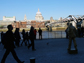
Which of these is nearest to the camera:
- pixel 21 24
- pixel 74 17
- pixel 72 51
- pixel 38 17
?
pixel 72 51

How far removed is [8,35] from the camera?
543 centimetres

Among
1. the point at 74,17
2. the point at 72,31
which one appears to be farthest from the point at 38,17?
the point at 72,31

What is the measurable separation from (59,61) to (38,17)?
173m

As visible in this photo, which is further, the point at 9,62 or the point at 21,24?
the point at 21,24

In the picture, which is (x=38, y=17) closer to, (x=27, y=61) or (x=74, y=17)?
(x=74, y=17)

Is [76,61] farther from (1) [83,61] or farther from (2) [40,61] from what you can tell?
(2) [40,61]

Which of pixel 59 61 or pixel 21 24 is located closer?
pixel 59 61

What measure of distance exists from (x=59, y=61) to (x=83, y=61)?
983mm

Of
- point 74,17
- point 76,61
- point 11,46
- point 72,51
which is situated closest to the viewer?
point 11,46

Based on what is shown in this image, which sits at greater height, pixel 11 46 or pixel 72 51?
pixel 11 46

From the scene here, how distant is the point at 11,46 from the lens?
5.38 meters

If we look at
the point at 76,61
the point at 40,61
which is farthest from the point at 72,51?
the point at 40,61

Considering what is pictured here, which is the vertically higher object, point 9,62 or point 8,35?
point 8,35

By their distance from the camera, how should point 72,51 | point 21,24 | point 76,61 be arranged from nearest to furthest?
point 76,61
point 72,51
point 21,24
